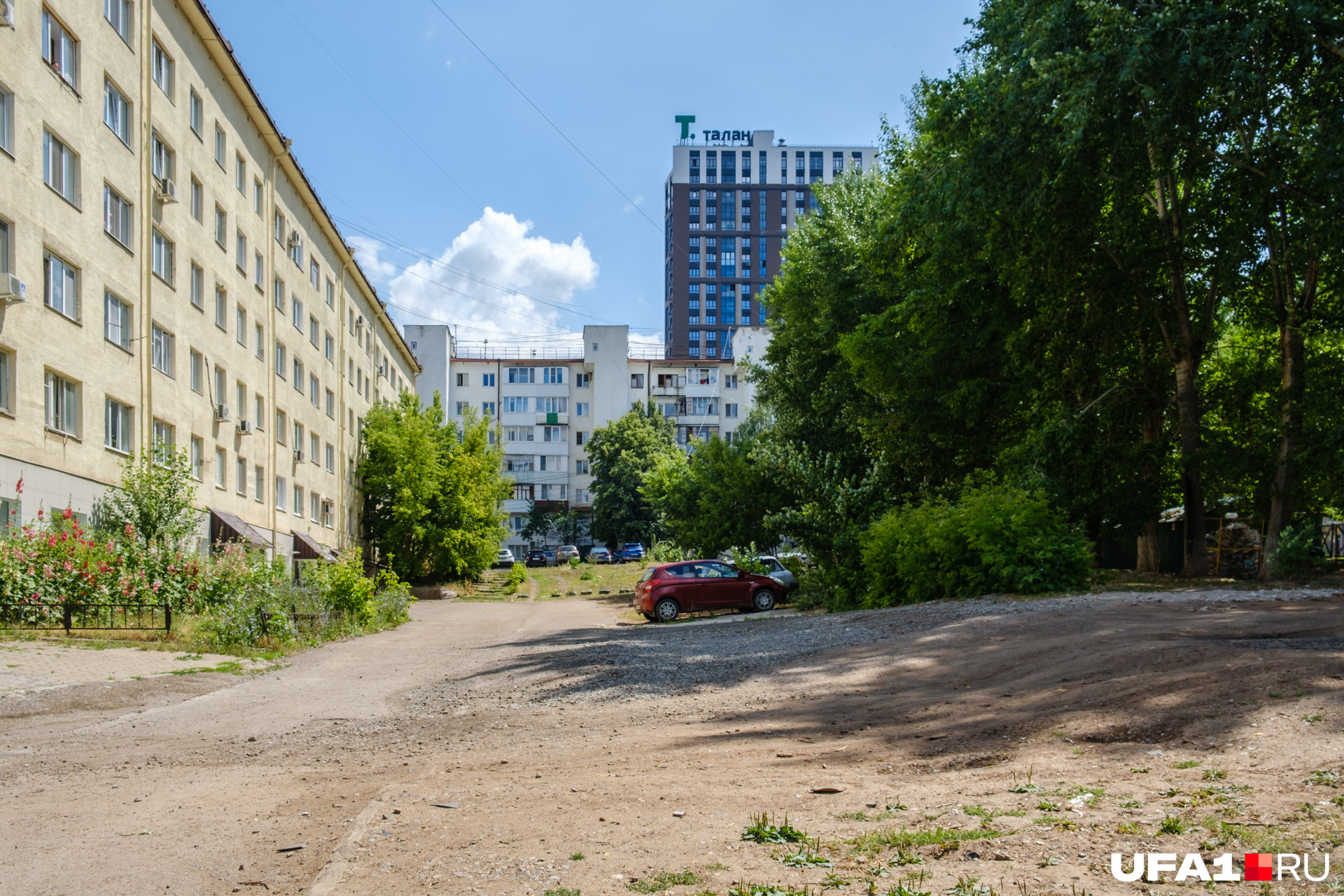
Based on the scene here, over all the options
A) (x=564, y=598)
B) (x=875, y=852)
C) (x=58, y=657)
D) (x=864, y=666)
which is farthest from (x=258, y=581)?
(x=564, y=598)

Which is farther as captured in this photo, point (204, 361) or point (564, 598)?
point (564, 598)

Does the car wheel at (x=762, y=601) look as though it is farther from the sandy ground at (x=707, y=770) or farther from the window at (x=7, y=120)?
the window at (x=7, y=120)

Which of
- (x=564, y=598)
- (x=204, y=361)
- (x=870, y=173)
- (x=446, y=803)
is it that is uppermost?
(x=870, y=173)

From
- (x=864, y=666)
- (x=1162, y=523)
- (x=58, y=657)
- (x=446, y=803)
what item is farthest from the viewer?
(x=1162, y=523)

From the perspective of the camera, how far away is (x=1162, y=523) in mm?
29625

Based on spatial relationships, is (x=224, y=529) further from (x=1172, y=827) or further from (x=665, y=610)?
(x=1172, y=827)

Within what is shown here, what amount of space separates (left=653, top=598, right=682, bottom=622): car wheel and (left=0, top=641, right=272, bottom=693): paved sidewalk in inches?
455

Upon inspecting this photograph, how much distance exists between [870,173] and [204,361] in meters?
22.6

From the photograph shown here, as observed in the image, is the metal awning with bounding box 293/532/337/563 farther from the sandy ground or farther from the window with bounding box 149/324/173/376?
the sandy ground

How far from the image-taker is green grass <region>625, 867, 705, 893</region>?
13.7ft

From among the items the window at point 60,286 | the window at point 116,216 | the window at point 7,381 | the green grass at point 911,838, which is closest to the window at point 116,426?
the window at point 60,286

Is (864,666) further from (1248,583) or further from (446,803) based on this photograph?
(1248,583)

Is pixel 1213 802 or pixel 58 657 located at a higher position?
pixel 1213 802

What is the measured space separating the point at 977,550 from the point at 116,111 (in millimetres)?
23540
